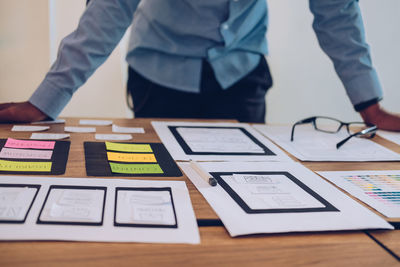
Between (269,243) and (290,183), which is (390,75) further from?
(269,243)

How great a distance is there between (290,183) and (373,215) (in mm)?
143

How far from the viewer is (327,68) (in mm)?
2285

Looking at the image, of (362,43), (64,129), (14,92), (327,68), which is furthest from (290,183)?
(327,68)

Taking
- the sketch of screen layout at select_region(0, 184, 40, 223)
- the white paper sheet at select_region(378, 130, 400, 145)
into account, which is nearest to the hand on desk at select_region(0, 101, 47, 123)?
the sketch of screen layout at select_region(0, 184, 40, 223)

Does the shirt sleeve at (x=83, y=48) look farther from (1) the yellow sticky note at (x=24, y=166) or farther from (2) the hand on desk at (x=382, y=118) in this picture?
(2) the hand on desk at (x=382, y=118)

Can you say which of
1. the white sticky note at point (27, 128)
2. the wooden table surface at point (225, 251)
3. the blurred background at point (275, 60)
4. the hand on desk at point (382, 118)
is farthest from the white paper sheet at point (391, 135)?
the blurred background at point (275, 60)

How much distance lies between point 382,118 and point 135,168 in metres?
0.79

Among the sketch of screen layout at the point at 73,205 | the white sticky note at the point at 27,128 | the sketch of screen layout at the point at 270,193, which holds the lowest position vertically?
the sketch of screen layout at the point at 270,193

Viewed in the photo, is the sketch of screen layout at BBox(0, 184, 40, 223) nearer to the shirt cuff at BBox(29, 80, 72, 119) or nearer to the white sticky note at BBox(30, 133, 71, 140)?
the white sticky note at BBox(30, 133, 71, 140)

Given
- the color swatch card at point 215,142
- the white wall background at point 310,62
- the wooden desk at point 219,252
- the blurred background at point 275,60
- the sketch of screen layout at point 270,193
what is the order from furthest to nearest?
the white wall background at point 310,62
the blurred background at point 275,60
the color swatch card at point 215,142
the sketch of screen layout at point 270,193
the wooden desk at point 219,252

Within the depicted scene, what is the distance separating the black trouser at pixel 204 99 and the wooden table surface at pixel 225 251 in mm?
661

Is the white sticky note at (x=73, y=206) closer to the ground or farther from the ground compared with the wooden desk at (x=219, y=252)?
farther from the ground

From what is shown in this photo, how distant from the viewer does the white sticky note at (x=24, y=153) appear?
700 mm

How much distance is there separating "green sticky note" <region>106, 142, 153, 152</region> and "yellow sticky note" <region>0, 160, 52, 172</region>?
0.48 feet
